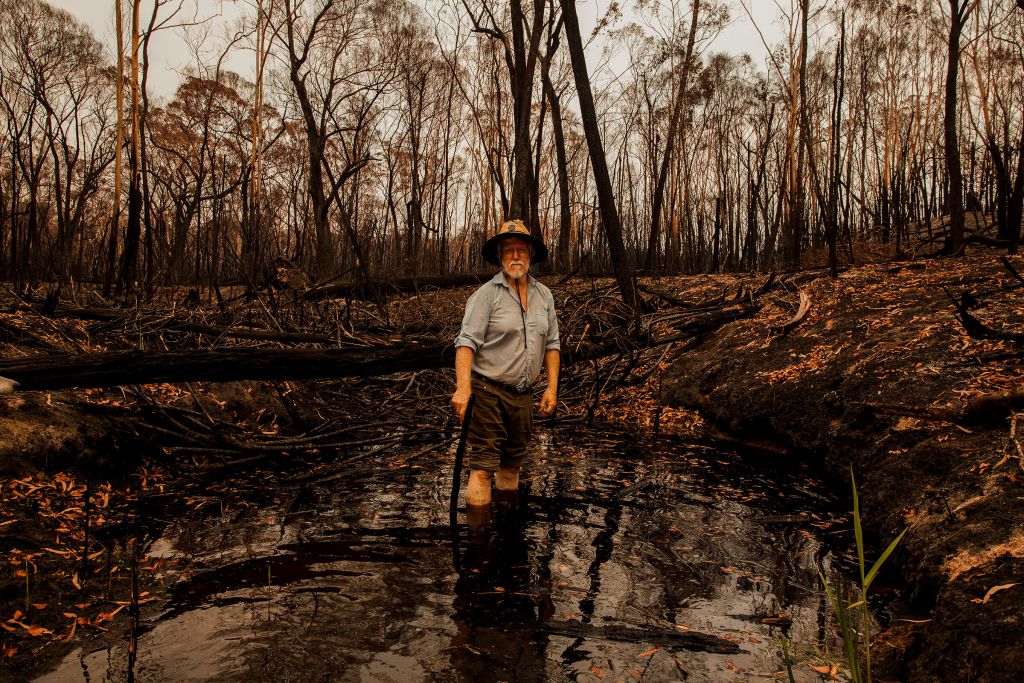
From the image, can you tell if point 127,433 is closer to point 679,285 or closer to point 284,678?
point 284,678

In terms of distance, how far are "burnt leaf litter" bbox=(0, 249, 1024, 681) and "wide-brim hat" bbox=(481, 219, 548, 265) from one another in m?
1.71

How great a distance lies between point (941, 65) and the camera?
21.6 m

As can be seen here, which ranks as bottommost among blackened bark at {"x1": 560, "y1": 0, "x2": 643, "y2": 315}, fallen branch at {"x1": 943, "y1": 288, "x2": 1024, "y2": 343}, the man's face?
fallen branch at {"x1": 943, "y1": 288, "x2": 1024, "y2": 343}

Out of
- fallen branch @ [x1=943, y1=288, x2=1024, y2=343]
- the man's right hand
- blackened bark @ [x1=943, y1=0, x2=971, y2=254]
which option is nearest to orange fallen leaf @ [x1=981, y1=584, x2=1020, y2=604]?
fallen branch @ [x1=943, y1=288, x2=1024, y2=343]

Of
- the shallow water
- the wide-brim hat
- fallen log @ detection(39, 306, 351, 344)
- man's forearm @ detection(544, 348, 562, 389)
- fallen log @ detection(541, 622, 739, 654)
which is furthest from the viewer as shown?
fallen log @ detection(39, 306, 351, 344)

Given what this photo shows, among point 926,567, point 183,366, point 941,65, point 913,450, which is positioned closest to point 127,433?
point 183,366

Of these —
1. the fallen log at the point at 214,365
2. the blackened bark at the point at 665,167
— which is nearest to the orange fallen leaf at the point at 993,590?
the fallen log at the point at 214,365

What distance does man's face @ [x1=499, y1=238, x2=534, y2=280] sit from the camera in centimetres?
378

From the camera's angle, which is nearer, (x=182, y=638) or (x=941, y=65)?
(x=182, y=638)

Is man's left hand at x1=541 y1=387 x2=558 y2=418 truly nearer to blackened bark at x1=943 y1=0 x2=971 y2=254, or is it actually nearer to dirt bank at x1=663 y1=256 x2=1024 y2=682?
dirt bank at x1=663 y1=256 x2=1024 y2=682

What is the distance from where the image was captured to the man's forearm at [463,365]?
350 cm

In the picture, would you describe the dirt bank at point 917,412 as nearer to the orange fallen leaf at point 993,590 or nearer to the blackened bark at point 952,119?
the orange fallen leaf at point 993,590

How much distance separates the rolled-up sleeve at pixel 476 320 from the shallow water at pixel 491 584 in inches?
44.6

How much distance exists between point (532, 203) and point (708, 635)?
885cm
